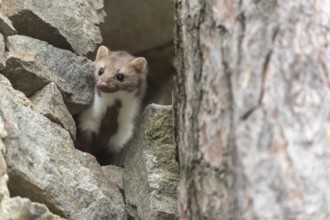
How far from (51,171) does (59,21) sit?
1707 mm

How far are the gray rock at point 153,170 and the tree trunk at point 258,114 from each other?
70cm

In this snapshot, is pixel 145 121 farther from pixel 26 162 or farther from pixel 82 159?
pixel 26 162

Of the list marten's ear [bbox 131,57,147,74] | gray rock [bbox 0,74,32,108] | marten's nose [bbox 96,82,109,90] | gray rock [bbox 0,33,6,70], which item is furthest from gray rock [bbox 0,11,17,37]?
marten's ear [bbox 131,57,147,74]

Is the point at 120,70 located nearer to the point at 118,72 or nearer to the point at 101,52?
the point at 118,72

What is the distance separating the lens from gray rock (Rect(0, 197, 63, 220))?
3.70 meters

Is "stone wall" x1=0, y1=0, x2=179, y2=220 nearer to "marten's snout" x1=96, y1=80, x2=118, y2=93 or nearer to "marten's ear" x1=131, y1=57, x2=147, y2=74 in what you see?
"marten's snout" x1=96, y1=80, x2=118, y2=93

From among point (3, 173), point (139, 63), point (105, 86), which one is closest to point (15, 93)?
point (3, 173)

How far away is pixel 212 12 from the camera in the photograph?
12.9 ft

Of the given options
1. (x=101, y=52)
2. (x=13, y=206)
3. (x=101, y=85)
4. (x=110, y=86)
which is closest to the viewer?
(x=13, y=206)

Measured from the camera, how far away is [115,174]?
5.28 m

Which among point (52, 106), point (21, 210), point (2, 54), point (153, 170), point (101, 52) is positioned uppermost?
point (101, 52)

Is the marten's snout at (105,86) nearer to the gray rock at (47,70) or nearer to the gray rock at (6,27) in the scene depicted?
the gray rock at (47,70)

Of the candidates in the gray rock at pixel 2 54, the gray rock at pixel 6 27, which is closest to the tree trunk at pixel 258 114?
the gray rock at pixel 2 54

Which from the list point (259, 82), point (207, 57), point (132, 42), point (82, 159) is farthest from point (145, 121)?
point (132, 42)
